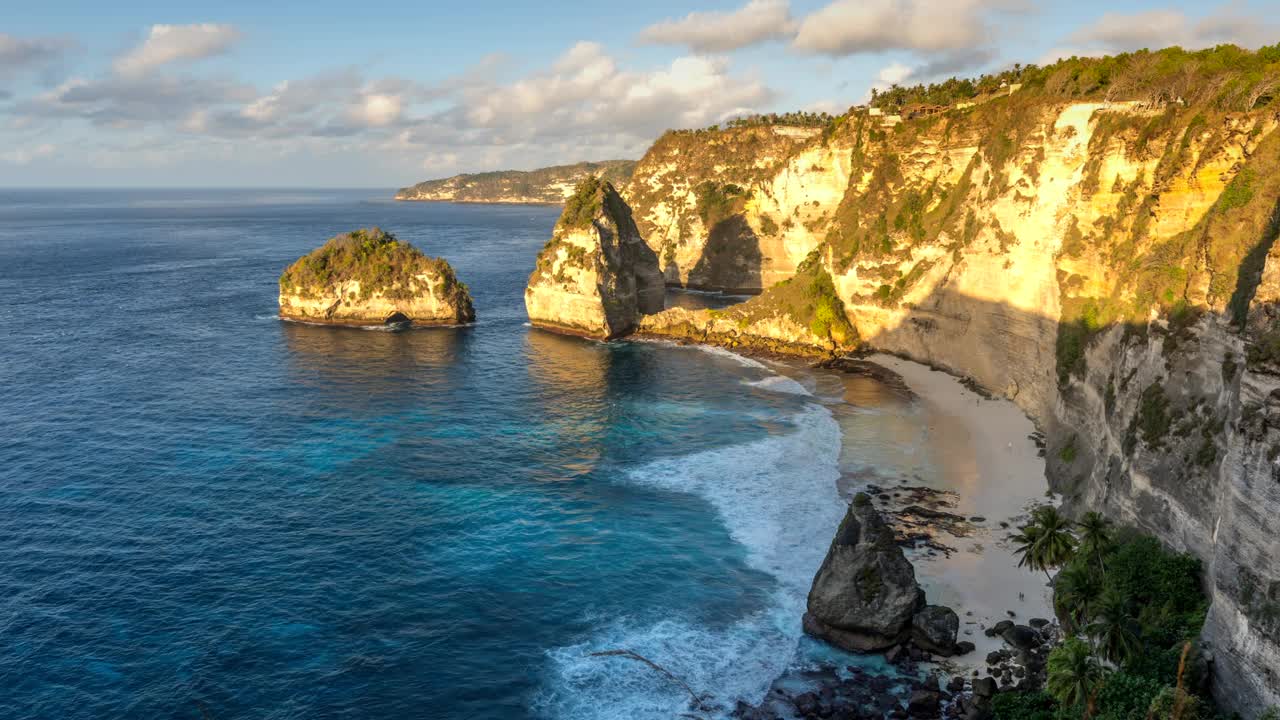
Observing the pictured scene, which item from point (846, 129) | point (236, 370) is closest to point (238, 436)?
point (236, 370)

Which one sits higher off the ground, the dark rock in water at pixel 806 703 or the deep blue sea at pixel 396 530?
A: the deep blue sea at pixel 396 530

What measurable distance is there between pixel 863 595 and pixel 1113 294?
30019 millimetres

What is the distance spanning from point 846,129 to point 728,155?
52.8 metres

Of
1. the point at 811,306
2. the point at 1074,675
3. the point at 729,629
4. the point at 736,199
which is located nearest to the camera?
the point at 1074,675

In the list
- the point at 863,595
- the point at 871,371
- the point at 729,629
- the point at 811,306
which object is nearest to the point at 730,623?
the point at 729,629

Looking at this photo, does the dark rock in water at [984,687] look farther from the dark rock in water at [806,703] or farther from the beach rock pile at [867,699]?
the dark rock in water at [806,703]

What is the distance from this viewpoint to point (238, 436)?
6588cm

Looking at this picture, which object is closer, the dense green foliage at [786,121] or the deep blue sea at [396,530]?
the deep blue sea at [396,530]

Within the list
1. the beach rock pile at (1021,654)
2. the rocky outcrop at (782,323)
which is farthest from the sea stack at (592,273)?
the beach rock pile at (1021,654)

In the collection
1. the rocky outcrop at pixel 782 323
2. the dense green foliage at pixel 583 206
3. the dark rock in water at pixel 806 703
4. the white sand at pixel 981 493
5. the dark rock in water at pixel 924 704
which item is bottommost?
the dark rock in water at pixel 806 703

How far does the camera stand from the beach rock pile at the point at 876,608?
38.1m

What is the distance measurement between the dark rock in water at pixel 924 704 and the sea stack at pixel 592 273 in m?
75.2

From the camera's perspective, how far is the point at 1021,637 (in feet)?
123

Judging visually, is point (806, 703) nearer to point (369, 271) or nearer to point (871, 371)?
point (871, 371)
